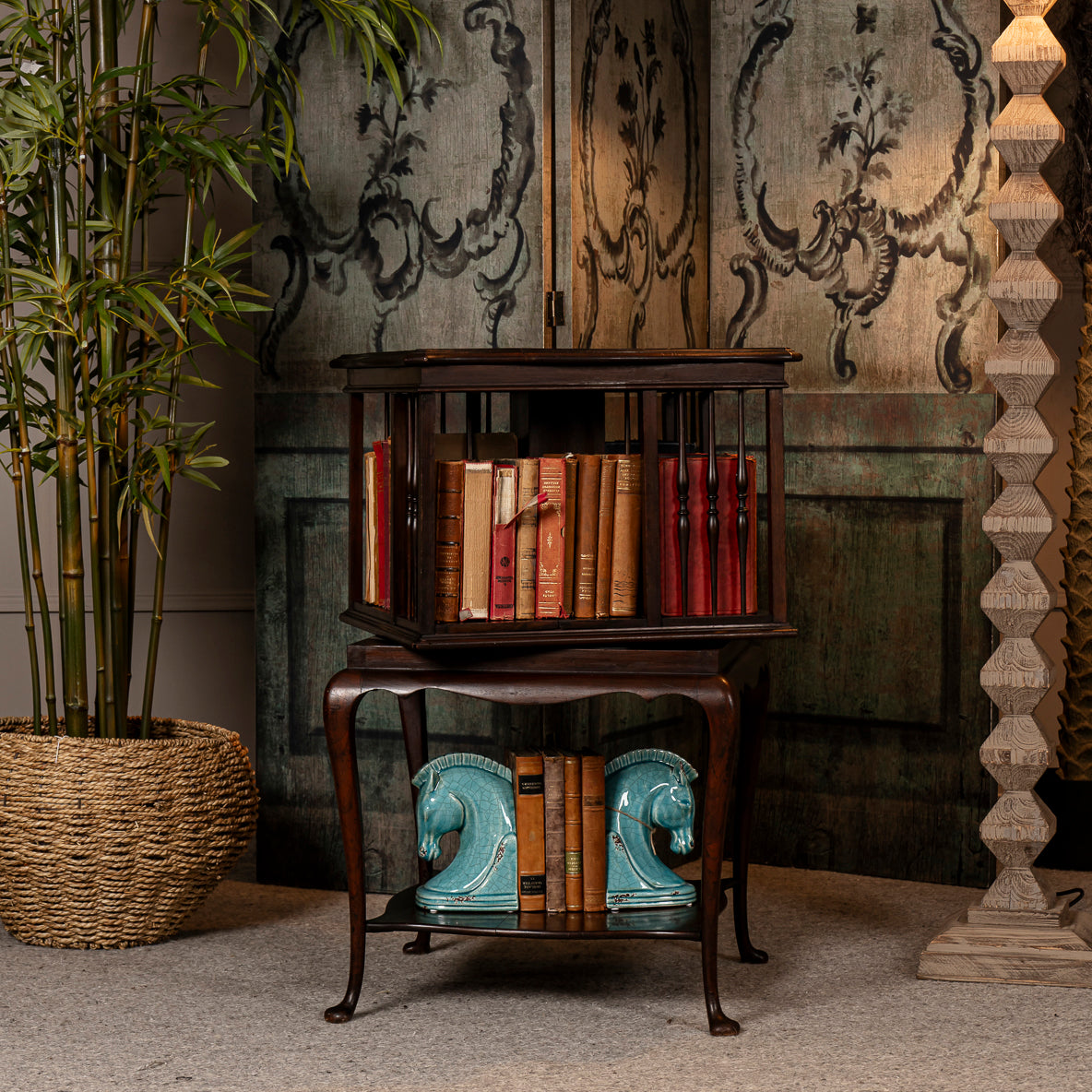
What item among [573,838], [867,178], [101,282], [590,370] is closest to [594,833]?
[573,838]

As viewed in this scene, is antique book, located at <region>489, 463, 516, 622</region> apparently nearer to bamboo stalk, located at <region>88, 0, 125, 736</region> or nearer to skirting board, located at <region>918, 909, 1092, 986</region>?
bamboo stalk, located at <region>88, 0, 125, 736</region>

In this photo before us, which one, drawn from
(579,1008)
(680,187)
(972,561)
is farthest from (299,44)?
(579,1008)

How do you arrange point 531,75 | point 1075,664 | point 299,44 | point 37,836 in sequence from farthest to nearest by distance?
point 1075,664 < point 299,44 < point 531,75 < point 37,836

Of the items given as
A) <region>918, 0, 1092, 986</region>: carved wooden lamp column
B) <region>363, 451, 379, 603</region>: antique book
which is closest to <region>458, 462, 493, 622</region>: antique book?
<region>363, 451, 379, 603</region>: antique book

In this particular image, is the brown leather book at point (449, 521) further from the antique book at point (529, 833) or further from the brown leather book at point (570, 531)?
the antique book at point (529, 833)

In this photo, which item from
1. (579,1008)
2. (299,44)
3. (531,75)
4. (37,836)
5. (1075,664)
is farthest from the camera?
(1075,664)

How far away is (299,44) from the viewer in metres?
3.09

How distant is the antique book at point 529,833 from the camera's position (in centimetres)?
240

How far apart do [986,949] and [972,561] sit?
37.1 inches

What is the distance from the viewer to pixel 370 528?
254 cm

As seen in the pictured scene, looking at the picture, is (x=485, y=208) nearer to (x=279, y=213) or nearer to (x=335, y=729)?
(x=279, y=213)

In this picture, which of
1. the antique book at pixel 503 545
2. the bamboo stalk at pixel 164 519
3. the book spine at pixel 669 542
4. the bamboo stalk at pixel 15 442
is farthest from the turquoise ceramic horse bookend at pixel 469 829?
the bamboo stalk at pixel 15 442

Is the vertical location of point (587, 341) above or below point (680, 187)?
below

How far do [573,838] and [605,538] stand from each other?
51 cm
